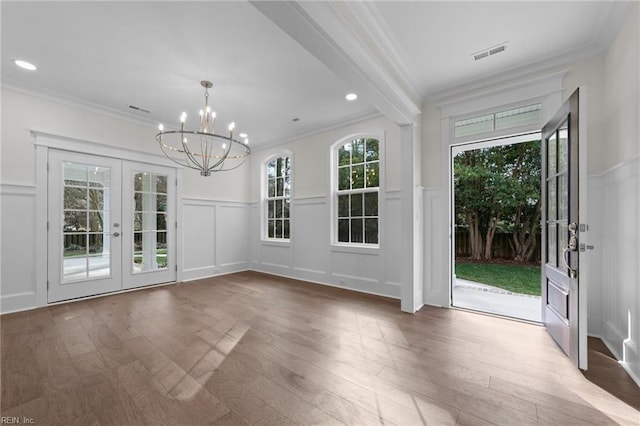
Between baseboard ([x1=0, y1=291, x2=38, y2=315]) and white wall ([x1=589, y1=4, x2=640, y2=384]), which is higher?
white wall ([x1=589, y1=4, x2=640, y2=384])

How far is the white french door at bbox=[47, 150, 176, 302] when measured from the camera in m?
3.63

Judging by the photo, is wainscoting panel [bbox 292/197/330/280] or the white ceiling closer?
the white ceiling

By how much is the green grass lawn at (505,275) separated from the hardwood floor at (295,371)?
279cm

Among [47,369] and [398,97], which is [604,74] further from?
[47,369]

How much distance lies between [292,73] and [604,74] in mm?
3163

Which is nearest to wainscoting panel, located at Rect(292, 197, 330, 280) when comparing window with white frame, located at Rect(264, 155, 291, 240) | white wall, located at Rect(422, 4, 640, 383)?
window with white frame, located at Rect(264, 155, 291, 240)

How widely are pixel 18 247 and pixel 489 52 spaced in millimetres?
6042

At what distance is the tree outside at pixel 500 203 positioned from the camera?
272 inches

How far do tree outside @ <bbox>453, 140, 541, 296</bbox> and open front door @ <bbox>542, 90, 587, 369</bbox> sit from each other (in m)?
4.45

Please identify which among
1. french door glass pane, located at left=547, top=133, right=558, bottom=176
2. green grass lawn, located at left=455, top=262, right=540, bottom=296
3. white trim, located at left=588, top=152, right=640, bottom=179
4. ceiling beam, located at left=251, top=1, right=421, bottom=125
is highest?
ceiling beam, located at left=251, top=1, right=421, bottom=125

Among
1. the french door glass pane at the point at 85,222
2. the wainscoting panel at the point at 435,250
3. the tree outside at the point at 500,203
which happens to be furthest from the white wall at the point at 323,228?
the tree outside at the point at 500,203

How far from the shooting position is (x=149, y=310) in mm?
3316

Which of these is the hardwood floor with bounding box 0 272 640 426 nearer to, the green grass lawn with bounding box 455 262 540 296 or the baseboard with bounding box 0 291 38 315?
the baseboard with bounding box 0 291 38 315

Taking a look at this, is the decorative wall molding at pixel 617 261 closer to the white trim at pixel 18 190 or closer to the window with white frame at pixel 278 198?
the window with white frame at pixel 278 198
